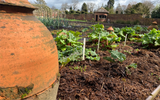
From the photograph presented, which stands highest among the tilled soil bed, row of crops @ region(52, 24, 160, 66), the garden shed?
the garden shed

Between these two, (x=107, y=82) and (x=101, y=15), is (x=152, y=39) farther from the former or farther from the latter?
(x=101, y=15)

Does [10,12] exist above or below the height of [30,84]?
above

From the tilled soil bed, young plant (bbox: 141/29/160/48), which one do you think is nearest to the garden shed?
young plant (bbox: 141/29/160/48)

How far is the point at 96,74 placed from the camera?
2521mm

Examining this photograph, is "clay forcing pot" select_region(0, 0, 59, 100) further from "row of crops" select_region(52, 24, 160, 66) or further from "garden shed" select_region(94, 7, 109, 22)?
"garden shed" select_region(94, 7, 109, 22)

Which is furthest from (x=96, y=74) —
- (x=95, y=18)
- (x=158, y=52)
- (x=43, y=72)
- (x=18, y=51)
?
(x=95, y=18)

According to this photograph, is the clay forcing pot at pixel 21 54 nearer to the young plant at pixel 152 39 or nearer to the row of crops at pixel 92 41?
the row of crops at pixel 92 41

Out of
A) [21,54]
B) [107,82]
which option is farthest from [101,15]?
[21,54]

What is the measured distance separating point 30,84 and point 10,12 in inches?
28.6

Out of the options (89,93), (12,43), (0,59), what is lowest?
(89,93)

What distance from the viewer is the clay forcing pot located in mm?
908

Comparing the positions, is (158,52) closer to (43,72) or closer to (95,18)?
(43,72)

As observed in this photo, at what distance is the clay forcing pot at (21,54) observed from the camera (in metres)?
A: 0.91

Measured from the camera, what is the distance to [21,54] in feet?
3.11
